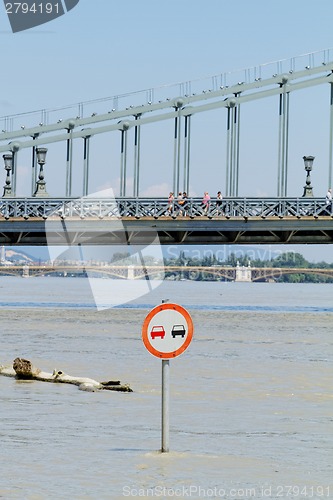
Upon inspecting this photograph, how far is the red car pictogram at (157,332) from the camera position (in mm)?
13836

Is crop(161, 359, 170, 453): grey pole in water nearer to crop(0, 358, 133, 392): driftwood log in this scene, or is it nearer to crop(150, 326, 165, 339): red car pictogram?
crop(150, 326, 165, 339): red car pictogram

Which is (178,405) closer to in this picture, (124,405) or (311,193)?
(124,405)

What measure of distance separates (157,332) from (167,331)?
0.11m

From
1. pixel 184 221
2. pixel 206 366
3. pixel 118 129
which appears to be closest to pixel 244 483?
pixel 206 366

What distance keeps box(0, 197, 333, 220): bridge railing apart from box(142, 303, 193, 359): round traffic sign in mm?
47936

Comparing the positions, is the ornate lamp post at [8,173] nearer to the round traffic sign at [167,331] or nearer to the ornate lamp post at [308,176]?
the ornate lamp post at [308,176]

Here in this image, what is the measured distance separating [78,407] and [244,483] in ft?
21.9

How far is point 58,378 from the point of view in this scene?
23.2m

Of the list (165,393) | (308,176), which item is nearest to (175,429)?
(165,393)

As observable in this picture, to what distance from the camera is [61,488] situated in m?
12.5

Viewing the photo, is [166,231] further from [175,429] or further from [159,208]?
[175,429]

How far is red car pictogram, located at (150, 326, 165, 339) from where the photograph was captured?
13836mm

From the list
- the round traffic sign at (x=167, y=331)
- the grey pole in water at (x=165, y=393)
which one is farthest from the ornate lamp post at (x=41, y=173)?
the round traffic sign at (x=167, y=331)

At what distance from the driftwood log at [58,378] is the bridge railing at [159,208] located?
3853 centimetres
